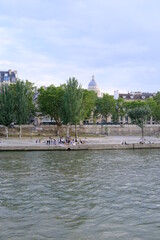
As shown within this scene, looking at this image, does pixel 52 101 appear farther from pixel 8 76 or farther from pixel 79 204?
pixel 79 204

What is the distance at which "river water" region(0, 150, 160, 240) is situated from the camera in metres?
13.1

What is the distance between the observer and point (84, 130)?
86312 millimetres

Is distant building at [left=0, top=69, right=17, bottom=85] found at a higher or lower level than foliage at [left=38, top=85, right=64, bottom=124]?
higher

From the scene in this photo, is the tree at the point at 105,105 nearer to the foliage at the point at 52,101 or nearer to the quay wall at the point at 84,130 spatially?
the quay wall at the point at 84,130

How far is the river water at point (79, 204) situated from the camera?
43.0 feet

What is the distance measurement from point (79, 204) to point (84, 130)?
227ft

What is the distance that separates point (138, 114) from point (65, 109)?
16866mm

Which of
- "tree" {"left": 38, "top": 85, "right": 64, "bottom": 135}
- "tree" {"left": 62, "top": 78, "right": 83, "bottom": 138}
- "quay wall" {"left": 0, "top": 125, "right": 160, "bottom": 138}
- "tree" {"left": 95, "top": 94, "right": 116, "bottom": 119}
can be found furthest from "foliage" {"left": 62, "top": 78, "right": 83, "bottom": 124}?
"tree" {"left": 95, "top": 94, "right": 116, "bottom": 119}

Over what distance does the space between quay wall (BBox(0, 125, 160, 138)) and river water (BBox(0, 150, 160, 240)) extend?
47388mm

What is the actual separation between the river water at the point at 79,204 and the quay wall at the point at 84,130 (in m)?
47.4

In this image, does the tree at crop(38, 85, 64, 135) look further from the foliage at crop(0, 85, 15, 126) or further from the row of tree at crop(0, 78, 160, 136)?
the foliage at crop(0, 85, 15, 126)

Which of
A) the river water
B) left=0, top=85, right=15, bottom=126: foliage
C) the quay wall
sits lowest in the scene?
the river water

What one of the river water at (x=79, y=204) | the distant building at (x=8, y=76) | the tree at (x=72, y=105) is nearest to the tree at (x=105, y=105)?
the distant building at (x=8, y=76)

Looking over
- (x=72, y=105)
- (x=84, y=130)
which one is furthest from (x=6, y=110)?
(x=84, y=130)
